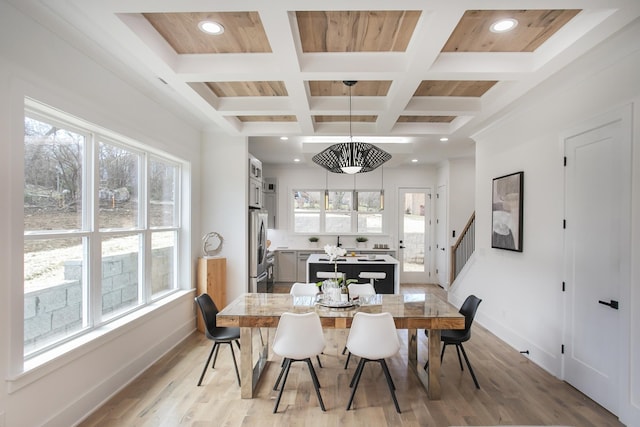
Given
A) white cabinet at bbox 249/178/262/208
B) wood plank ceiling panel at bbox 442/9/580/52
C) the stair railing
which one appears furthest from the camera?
the stair railing

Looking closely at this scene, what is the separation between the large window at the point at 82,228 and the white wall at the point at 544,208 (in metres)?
4.05

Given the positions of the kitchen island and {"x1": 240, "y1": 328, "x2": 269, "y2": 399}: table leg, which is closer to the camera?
{"x1": 240, "y1": 328, "x2": 269, "y2": 399}: table leg

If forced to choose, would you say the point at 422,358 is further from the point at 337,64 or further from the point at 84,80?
the point at 84,80

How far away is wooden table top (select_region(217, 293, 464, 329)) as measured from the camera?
268 cm

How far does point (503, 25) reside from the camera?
2.19 m

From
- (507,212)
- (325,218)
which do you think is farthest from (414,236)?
(507,212)

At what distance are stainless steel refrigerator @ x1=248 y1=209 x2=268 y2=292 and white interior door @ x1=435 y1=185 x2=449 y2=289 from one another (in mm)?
4046

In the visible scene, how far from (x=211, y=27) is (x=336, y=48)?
915 millimetres

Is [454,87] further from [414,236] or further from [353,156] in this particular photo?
[414,236]

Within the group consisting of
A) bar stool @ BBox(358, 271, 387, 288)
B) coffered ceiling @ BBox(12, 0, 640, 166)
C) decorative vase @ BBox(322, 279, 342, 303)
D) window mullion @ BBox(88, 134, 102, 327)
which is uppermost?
coffered ceiling @ BBox(12, 0, 640, 166)

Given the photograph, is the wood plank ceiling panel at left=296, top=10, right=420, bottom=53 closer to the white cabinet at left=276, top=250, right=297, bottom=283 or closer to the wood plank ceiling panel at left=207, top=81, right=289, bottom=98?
the wood plank ceiling panel at left=207, top=81, right=289, bottom=98

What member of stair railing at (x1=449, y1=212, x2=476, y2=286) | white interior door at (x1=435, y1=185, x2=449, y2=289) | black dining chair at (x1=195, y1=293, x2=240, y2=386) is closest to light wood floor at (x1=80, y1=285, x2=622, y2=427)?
black dining chair at (x1=195, y1=293, x2=240, y2=386)

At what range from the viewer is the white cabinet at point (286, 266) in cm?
752

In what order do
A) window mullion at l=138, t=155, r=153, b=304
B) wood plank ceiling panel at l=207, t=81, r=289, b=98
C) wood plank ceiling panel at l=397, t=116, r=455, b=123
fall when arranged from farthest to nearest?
wood plank ceiling panel at l=397, t=116, r=455, b=123
window mullion at l=138, t=155, r=153, b=304
wood plank ceiling panel at l=207, t=81, r=289, b=98
